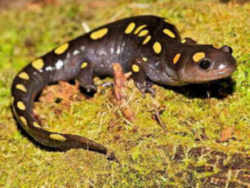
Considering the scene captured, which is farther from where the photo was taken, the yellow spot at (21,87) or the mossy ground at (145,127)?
the yellow spot at (21,87)

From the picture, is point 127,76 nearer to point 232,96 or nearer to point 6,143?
point 232,96

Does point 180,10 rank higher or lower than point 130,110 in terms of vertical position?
higher

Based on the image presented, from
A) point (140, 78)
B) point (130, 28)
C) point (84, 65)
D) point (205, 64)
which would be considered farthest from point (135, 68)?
point (205, 64)

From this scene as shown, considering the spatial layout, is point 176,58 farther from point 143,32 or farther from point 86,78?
point 86,78

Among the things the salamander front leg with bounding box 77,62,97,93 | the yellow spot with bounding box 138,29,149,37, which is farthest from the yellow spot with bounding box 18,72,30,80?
the yellow spot with bounding box 138,29,149,37

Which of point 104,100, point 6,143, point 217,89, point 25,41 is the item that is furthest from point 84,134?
point 25,41

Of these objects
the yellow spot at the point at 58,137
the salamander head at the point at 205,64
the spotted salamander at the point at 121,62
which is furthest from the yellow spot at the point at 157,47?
the yellow spot at the point at 58,137

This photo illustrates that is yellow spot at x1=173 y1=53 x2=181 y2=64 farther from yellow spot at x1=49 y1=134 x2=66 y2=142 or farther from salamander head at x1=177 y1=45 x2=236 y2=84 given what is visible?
yellow spot at x1=49 y1=134 x2=66 y2=142

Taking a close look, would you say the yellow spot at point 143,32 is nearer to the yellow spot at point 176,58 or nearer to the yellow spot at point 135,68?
the yellow spot at point 135,68
